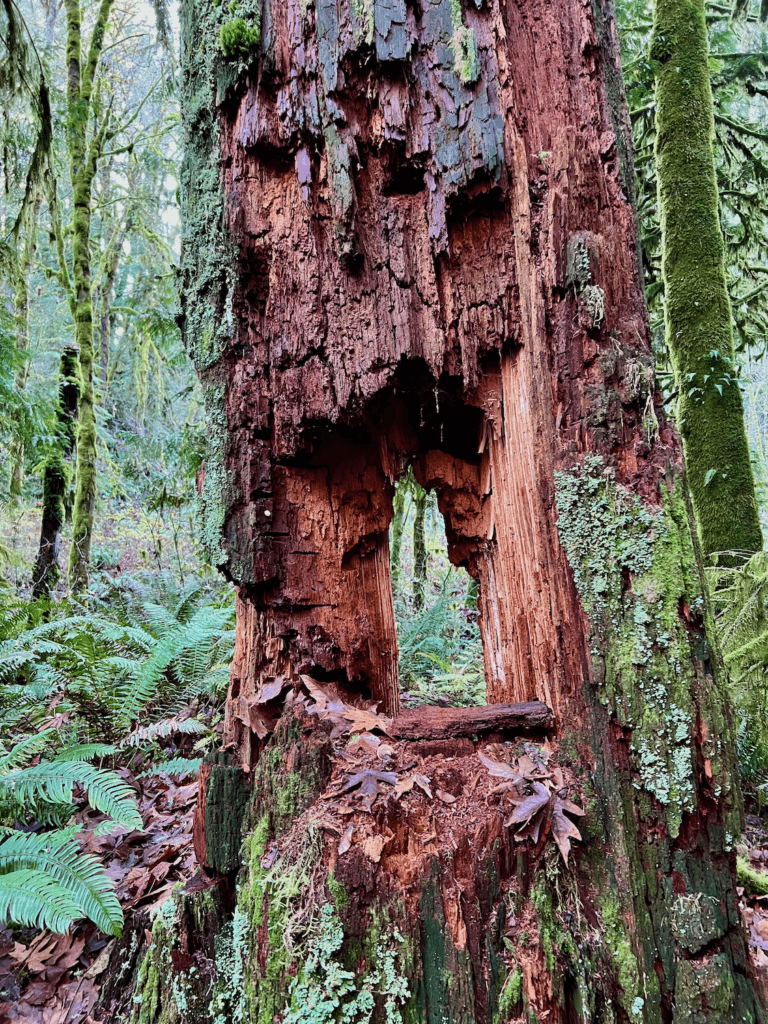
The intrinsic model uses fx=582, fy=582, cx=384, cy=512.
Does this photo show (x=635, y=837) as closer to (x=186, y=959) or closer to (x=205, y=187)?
(x=186, y=959)

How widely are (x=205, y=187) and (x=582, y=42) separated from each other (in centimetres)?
154

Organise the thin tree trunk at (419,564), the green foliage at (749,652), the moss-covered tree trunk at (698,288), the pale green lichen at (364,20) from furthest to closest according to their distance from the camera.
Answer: the thin tree trunk at (419,564) < the moss-covered tree trunk at (698,288) < the green foliage at (749,652) < the pale green lichen at (364,20)

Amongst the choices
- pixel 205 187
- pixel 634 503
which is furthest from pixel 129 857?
pixel 205 187

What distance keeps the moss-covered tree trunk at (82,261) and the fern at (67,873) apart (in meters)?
4.41

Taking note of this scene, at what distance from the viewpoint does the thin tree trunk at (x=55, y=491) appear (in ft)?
23.7

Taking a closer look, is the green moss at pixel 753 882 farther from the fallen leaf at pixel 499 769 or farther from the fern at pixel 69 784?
the fern at pixel 69 784

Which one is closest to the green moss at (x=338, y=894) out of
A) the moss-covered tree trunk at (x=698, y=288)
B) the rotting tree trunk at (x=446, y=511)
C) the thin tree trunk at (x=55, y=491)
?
the rotting tree trunk at (x=446, y=511)

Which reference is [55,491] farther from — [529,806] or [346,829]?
[529,806]

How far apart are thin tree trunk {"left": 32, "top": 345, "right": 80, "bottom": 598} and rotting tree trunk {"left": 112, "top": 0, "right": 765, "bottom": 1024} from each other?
5.58 meters

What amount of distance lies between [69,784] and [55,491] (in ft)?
18.5

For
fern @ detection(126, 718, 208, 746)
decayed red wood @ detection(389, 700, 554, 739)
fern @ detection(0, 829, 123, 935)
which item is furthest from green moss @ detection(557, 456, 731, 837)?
fern @ detection(126, 718, 208, 746)

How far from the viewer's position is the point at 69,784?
10.00ft

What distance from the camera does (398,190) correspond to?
7.48 ft

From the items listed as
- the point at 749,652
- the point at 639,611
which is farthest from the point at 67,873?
the point at 749,652
